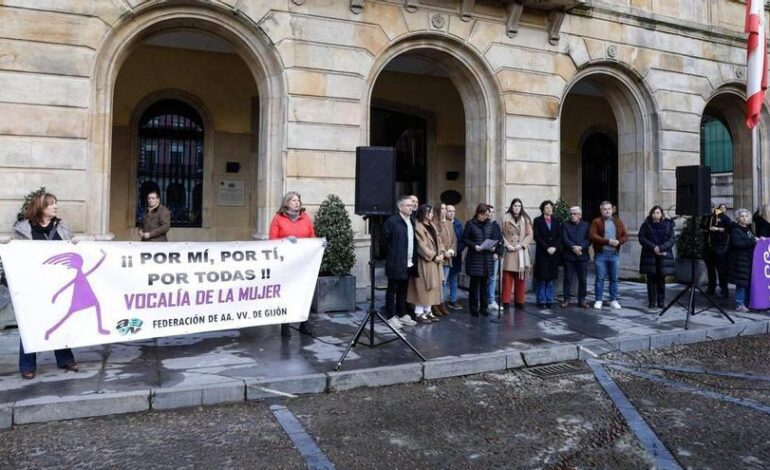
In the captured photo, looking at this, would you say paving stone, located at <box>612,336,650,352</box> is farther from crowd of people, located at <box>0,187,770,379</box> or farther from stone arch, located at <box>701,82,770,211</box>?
stone arch, located at <box>701,82,770,211</box>

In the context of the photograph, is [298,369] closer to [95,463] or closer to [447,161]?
[95,463]

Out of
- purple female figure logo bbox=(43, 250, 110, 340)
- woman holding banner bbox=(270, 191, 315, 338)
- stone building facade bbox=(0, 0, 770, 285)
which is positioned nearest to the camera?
purple female figure logo bbox=(43, 250, 110, 340)

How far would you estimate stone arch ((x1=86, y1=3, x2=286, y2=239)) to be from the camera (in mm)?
8562

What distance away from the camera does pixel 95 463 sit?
3.81m

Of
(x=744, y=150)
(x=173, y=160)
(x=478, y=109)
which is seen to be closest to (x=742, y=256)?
(x=478, y=109)

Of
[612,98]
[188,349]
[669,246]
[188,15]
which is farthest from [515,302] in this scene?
[188,15]

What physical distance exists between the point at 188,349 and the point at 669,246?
7.88m

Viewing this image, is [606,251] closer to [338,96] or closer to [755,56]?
[338,96]

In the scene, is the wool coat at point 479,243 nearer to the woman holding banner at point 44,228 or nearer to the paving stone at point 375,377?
the paving stone at point 375,377

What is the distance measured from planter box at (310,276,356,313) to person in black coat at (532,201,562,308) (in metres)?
3.30

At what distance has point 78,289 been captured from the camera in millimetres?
5562

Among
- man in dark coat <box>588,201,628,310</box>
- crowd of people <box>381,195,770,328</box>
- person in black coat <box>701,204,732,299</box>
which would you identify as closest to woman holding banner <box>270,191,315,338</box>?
crowd of people <box>381,195,770,328</box>

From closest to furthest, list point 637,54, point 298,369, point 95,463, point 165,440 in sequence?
point 95,463 < point 165,440 < point 298,369 < point 637,54

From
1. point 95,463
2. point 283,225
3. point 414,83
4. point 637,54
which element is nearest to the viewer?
point 95,463
